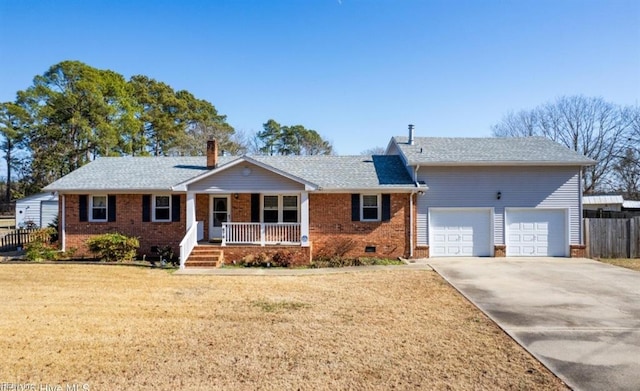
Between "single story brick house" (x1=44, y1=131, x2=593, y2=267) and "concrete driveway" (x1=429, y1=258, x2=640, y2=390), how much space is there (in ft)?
6.44

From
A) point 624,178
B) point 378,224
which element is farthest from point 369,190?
point 624,178

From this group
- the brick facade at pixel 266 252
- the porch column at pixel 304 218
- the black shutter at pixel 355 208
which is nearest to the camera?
the brick facade at pixel 266 252

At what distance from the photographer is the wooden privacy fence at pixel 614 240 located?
1582cm

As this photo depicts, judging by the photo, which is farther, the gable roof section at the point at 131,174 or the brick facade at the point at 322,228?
the gable roof section at the point at 131,174

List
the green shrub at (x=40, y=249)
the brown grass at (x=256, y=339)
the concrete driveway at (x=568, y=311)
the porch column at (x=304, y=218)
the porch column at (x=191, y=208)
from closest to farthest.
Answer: the brown grass at (x=256, y=339)
the concrete driveway at (x=568, y=311)
the porch column at (x=304, y=218)
the porch column at (x=191, y=208)
the green shrub at (x=40, y=249)

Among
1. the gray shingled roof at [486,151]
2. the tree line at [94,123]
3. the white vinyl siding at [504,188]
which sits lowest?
the white vinyl siding at [504,188]

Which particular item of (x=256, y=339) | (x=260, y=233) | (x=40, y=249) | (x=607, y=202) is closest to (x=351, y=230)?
(x=260, y=233)

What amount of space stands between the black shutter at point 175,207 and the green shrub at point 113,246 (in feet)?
5.69

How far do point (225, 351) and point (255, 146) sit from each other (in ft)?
136

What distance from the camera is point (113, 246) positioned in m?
14.7

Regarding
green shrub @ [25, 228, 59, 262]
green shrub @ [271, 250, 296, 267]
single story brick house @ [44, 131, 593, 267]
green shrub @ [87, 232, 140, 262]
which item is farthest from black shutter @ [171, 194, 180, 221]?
green shrub @ [25, 228, 59, 262]

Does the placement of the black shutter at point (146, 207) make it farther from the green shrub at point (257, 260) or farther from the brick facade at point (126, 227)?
the green shrub at point (257, 260)

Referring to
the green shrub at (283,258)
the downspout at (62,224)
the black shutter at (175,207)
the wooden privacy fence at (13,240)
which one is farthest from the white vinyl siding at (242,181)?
the wooden privacy fence at (13,240)

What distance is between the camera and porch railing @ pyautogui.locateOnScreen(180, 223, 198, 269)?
13.5 m
